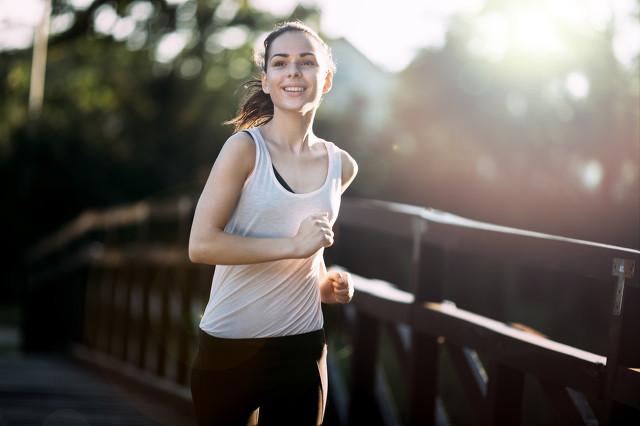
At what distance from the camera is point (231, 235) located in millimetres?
2436

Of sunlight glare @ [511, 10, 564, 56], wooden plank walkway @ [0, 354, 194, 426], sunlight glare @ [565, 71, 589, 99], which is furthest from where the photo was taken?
sunlight glare @ [511, 10, 564, 56]

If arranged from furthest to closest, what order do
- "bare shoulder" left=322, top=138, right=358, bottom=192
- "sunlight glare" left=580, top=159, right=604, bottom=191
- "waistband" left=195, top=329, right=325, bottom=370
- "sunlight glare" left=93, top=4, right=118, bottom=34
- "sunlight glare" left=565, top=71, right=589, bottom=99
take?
"sunlight glare" left=93, top=4, right=118, bottom=34 < "sunlight glare" left=565, top=71, right=589, bottom=99 < "sunlight glare" left=580, top=159, right=604, bottom=191 < "bare shoulder" left=322, top=138, right=358, bottom=192 < "waistband" left=195, top=329, right=325, bottom=370

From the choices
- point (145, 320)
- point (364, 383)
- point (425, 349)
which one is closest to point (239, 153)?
point (425, 349)

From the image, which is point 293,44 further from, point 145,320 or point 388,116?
point 388,116

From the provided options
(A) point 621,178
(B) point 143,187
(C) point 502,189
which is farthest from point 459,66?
(A) point 621,178

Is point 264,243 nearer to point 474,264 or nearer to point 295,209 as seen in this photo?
point 295,209

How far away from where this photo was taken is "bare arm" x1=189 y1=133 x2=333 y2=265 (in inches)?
95.0

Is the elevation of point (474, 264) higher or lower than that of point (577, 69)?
lower


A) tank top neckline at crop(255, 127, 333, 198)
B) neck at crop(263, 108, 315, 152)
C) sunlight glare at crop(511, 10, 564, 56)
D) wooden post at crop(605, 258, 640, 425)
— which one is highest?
sunlight glare at crop(511, 10, 564, 56)

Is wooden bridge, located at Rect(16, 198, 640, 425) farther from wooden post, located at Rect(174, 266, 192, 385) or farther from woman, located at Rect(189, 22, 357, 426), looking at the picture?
woman, located at Rect(189, 22, 357, 426)

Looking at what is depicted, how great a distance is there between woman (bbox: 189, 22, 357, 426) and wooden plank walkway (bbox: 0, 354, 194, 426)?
333cm

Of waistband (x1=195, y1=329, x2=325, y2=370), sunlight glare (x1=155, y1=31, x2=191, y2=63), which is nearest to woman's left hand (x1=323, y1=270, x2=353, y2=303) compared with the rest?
waistband (x1=195, y1=329, x2=325, y2=370)

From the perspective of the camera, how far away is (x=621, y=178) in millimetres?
4730

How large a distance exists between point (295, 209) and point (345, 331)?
8.17 feet
